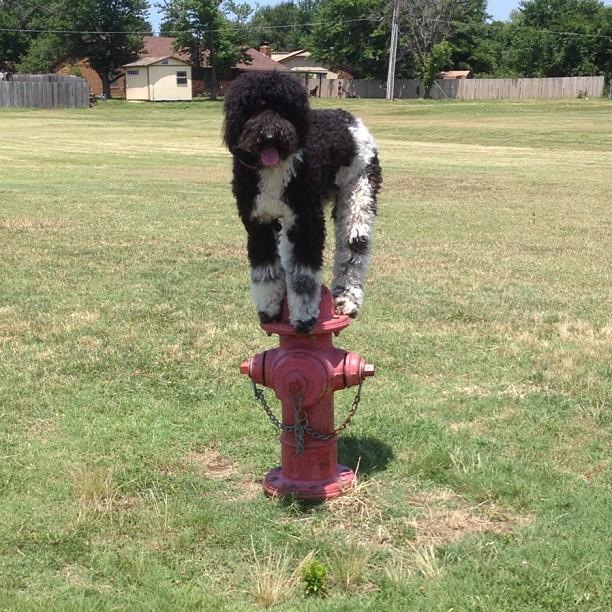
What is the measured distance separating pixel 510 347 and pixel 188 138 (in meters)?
27.9

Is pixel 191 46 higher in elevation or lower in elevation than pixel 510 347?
higher

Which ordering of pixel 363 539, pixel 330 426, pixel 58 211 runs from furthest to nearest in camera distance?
pixel 58 211
pixel 330 426
pixel 363 539

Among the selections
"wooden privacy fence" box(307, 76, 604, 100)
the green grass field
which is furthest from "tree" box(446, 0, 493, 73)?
the green grass field

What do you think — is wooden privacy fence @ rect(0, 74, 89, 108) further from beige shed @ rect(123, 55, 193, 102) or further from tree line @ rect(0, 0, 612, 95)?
tree line @ rect(0, 0, 612, 95)

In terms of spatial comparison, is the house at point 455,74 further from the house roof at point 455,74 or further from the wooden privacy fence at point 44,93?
the wooden privacy fence at point 44,93

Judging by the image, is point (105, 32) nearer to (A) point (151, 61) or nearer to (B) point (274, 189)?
(A) point (151, 61)

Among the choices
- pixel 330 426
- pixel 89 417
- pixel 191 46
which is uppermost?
pixel 191 46

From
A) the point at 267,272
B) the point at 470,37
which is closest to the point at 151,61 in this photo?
the point at 470,37

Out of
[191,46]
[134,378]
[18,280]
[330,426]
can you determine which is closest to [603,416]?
[330,426]

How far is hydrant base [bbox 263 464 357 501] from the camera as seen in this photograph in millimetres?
4051

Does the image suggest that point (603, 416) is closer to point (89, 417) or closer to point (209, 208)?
point (89, 417)

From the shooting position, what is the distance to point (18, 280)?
335 inches

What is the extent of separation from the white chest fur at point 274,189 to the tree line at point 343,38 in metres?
69.9

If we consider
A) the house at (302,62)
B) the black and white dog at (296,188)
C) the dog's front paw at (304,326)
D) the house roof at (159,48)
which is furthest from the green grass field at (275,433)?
the house at (302,62)
